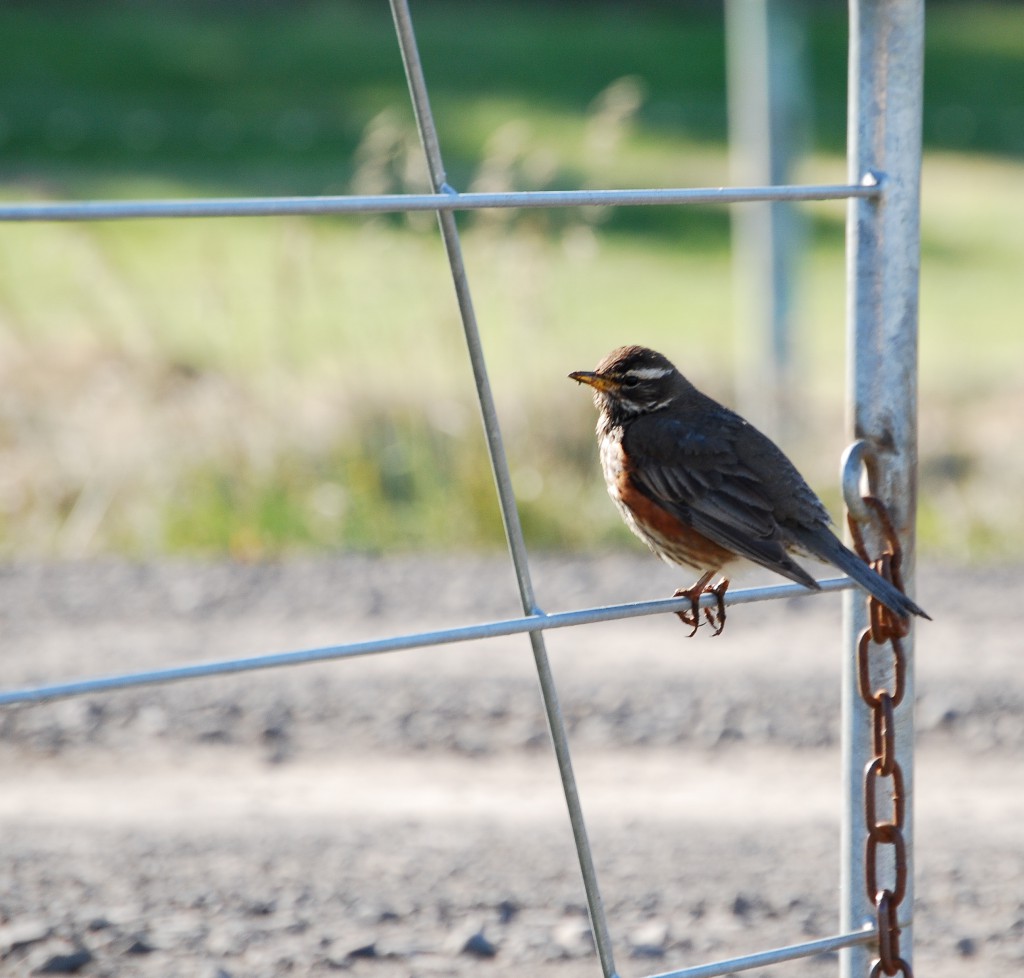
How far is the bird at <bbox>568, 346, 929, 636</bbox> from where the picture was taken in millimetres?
3650

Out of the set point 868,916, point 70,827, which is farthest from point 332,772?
point 868,916

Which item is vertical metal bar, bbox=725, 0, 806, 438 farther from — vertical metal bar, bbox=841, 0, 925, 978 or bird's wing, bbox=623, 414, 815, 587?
vertical metal bar, bbox=841, 0, 925, 978

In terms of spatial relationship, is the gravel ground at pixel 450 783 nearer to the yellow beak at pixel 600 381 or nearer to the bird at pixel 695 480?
the bird at pixel 695 480

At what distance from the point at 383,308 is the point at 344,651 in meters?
7.01

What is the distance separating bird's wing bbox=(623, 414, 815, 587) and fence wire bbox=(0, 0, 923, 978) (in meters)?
0.48

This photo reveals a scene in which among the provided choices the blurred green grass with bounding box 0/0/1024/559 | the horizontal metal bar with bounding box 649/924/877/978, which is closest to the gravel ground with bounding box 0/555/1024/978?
the blurred green grass with bounding box 0/0/1024/559

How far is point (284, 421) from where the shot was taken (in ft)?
27.4

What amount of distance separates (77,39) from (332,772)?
24653mm

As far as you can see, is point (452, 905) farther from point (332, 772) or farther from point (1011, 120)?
point (1011, 120)

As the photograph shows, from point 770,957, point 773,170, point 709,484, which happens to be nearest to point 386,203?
point 770,957

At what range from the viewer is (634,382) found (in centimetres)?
398

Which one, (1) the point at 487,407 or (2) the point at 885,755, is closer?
(1) the point at 487,407

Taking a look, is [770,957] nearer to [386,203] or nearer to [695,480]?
[695,480]

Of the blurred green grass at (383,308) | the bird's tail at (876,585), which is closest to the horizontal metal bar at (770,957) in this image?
the bird's tail at (876,585)
